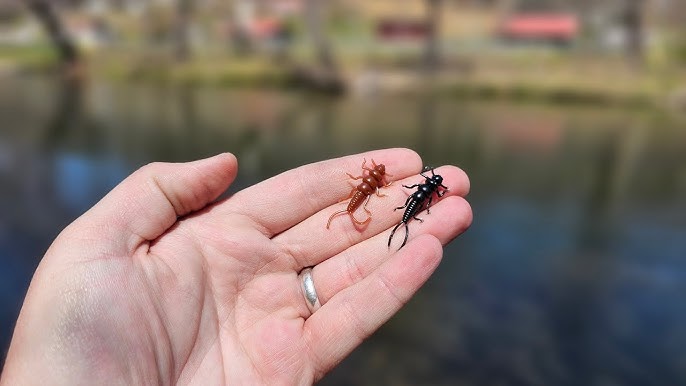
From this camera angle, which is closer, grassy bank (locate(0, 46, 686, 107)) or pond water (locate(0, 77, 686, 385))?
pond water (locate(0, 77, 686, 385))

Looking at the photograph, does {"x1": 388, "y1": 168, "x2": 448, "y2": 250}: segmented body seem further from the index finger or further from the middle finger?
the index finger

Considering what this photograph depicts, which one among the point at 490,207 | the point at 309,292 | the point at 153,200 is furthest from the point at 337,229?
the point at 490,207

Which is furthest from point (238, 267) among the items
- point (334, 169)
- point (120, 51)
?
point (120, 51)

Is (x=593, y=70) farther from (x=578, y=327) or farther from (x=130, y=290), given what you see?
Result: (x=130, y=290)

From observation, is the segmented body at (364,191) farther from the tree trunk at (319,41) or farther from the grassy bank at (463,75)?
the tree trunk at (319,41)

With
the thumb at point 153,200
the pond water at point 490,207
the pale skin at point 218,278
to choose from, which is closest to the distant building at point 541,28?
the pond water at point 490,207

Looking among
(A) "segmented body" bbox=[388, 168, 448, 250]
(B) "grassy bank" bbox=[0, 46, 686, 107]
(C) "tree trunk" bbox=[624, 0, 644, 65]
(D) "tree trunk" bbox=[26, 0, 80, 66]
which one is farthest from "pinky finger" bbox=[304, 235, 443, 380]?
(D) "tree trunk" bbox=[26, 0, 80, 66]

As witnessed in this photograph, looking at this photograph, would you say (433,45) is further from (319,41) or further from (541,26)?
(541,26)
